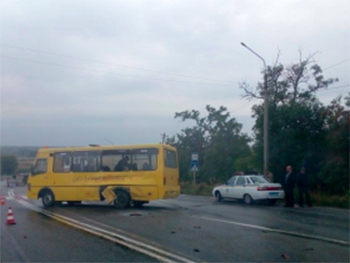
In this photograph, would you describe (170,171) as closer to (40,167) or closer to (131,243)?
(40,167)

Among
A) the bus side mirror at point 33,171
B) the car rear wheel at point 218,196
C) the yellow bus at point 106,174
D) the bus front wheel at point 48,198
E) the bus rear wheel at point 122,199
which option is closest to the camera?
the yellow bus at point 106,174

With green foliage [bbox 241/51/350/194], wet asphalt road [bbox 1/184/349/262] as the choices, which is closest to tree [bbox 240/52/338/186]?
green foliage [bbox 241/51/350/194]

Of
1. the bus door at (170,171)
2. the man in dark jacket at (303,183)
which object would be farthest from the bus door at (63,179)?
the man in dark jacket at (303,183)

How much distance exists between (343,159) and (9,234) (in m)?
17.4

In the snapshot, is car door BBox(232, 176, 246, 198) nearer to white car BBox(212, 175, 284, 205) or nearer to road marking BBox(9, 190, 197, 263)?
white car BBox(212, 175, 284, 205)

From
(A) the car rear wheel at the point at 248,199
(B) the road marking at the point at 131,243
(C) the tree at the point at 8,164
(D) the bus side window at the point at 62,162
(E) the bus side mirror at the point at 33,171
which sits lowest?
(B) the road marking at the point at 131,243

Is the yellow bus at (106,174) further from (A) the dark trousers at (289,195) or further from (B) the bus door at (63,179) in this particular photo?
(A) the dark trousers at (289,195)

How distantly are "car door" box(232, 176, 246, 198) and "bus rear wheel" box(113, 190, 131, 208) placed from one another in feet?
17.3

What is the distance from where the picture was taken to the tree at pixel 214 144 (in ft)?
142

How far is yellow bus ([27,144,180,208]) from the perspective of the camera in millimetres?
20766

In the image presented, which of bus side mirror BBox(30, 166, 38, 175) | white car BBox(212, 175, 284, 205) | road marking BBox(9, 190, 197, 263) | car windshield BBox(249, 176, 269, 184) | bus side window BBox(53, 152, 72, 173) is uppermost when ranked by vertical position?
bus side window BBox(53, 152, 72, 173)

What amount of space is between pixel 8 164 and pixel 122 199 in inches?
1259

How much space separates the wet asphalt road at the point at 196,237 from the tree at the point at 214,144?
21.0 meters

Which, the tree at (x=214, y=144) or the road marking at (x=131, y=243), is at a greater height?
the tree at (x=214, y=144)
